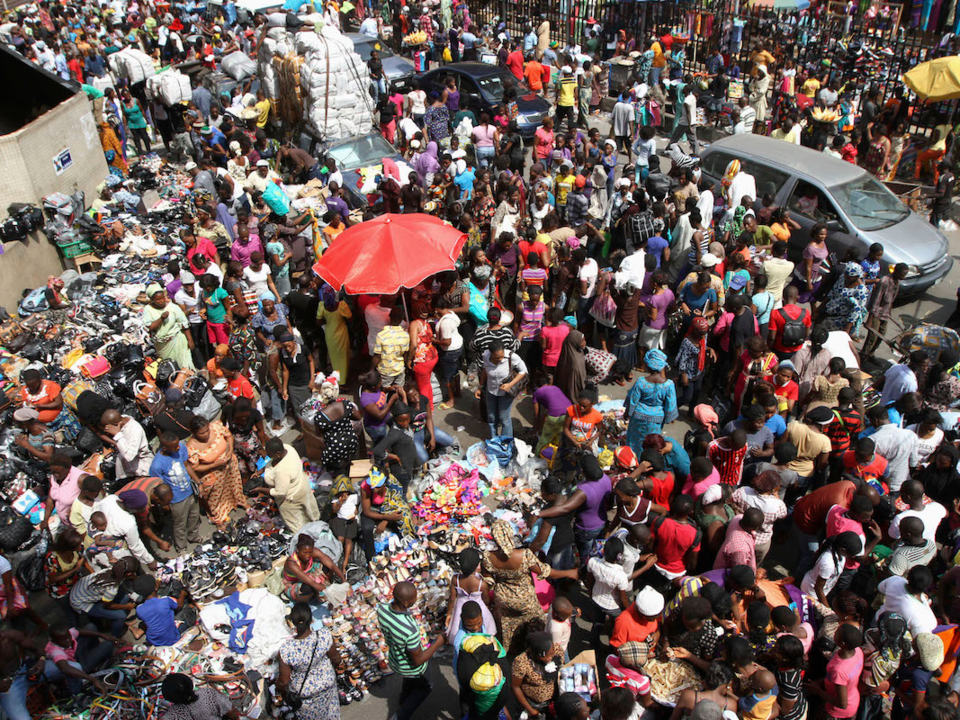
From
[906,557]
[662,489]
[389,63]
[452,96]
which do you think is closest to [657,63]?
[452,96]

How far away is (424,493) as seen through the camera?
25.0 feet

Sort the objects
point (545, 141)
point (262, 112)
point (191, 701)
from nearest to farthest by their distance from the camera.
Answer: point (191, 701) < point (545, 141) < point (262, 112)

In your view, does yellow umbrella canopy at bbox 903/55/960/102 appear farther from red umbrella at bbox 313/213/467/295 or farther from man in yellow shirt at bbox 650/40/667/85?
red umbrella at bbox 313/213/467/295

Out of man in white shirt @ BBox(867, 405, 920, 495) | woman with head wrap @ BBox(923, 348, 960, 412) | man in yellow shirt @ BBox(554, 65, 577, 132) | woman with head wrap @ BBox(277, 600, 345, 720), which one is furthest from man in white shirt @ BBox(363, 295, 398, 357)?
man in yellow shirt @ BBox(554, 65, 577, 132)

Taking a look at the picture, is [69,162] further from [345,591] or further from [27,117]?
[345,591]

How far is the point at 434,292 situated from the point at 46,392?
14.4 ft

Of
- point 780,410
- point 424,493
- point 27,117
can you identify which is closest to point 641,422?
point 780,410

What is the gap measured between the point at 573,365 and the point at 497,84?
11082 mm

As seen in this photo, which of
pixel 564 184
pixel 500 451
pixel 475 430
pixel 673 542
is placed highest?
pixel 564 184

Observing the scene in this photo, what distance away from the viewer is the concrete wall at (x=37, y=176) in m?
11.3

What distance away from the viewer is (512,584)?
5.48 metres

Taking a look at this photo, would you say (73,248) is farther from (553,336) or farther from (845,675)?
(845,675)

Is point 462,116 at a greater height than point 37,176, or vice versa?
point 37,176

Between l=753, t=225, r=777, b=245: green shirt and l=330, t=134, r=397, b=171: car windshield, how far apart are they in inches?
280
